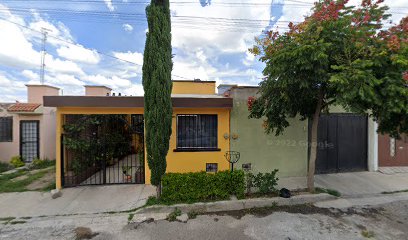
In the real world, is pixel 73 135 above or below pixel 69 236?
above

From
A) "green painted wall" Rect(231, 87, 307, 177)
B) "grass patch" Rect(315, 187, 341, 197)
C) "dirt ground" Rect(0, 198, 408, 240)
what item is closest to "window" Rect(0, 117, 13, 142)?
"dirt ground" Rect(0, 198, 408, 240)

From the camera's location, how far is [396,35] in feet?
13.2

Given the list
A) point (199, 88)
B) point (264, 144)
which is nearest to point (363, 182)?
point (264, 144)

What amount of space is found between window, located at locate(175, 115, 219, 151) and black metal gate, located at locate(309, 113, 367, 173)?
166 inches

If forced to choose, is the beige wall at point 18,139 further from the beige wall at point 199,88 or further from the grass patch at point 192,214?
the grass patch at point 192,214

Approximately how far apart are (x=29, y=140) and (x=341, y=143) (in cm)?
1371

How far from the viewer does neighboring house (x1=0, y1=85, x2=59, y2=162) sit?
9055 millimetres

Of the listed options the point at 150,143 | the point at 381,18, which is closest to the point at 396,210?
the point at 381,18

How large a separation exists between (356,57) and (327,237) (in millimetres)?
→ 3663

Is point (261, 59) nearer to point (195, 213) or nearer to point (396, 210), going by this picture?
point (195, 213)

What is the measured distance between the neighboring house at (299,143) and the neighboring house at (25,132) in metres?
8.63

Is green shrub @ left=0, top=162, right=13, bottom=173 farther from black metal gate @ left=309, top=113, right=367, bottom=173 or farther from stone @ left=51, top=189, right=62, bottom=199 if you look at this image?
black metal gate @ left=309, top=113, right=367, bottom=173

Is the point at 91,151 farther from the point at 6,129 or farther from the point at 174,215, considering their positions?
the point at 6,129

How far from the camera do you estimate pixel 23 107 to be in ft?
29.6
